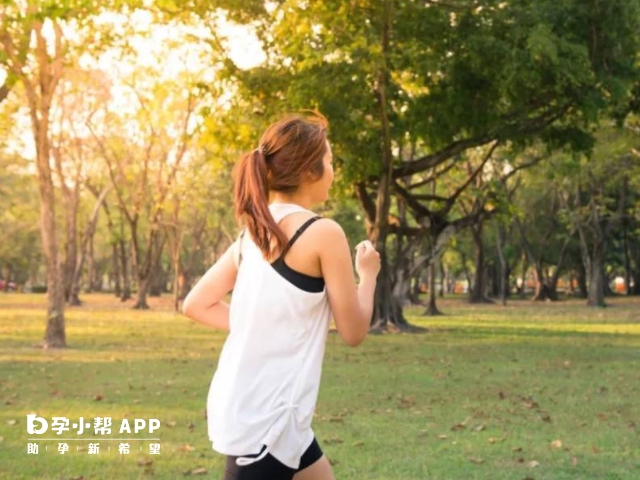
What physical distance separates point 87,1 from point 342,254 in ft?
38.2

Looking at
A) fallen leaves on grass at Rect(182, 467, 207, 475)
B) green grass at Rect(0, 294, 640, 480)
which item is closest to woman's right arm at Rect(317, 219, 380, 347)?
green grass at Rect(0, 294, 640, 480)

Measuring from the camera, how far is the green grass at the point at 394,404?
8594mm

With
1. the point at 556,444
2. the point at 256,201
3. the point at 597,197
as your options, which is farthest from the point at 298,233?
the point at 597,197

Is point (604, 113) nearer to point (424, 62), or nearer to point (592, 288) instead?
point (424, 62)

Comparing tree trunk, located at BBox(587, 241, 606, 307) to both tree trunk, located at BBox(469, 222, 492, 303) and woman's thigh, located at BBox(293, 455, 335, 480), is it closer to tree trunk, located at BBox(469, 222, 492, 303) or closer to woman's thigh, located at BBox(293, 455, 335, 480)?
tree trunk, located at BBox(469, 222, 492, 303)

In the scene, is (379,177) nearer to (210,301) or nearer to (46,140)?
(46,140)

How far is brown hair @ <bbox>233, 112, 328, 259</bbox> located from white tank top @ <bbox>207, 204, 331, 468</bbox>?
0.49ft

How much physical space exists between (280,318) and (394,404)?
9.89 m

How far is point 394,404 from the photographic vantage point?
13.0 metres

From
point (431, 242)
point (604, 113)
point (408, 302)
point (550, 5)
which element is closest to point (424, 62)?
point (550, 5)

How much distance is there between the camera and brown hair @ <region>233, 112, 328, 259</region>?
11.0ft

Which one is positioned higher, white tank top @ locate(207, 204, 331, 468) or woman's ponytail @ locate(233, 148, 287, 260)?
woman's ponytail @ locate(233, 148, 287, 260)

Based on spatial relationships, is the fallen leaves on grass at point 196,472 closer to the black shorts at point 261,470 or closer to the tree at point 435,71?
the black shorts at point 261,470

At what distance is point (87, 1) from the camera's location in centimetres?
1406
